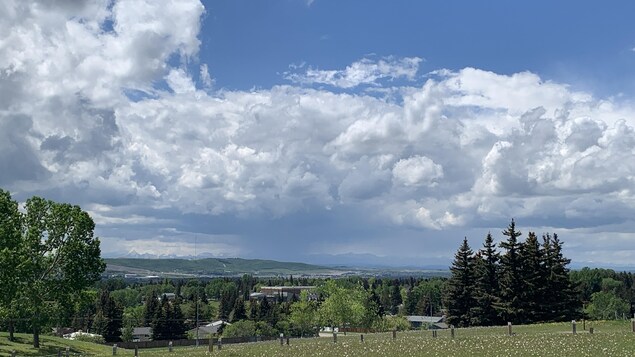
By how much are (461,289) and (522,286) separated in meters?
10.0

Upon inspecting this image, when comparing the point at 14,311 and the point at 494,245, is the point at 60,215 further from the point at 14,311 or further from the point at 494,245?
the point at 494,245

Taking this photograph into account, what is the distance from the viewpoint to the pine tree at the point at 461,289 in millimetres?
81250

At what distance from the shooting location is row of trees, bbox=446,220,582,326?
237 feet

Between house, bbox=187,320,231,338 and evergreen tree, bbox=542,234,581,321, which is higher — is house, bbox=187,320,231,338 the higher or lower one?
the lower one

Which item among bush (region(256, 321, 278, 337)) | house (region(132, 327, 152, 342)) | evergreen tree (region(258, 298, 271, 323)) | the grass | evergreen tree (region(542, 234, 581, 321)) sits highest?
evergreen tree (region(542, 234, 581, 321))

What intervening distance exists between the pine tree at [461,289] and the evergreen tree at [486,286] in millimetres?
1033

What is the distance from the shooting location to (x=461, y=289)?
268 ft

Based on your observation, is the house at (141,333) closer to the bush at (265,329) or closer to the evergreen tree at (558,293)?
the bush at (265,329)

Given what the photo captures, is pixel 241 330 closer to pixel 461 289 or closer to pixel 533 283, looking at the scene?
pixel 461 289

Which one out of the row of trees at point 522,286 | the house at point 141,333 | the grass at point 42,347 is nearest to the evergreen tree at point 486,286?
the row of trees at point 522,286

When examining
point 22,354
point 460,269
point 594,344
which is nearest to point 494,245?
point 460,269

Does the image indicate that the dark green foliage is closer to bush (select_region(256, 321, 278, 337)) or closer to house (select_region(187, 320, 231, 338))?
house (select_region(187, 320, 231, 338))

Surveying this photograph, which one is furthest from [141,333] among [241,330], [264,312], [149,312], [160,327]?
[241,330]

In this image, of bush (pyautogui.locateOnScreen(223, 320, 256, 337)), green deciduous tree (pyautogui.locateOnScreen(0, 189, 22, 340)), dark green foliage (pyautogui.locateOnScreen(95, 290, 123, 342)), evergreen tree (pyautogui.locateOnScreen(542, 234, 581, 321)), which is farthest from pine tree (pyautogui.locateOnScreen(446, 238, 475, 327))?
dark green foliage (pyautogui.locateOnScreen(95, 290, 123, 342))
